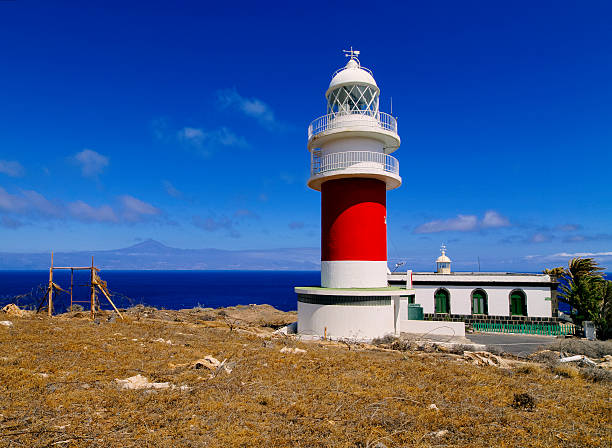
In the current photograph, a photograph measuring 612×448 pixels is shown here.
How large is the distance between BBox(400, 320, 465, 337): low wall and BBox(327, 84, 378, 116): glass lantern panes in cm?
1126

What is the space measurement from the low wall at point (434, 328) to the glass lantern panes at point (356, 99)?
36.9ft

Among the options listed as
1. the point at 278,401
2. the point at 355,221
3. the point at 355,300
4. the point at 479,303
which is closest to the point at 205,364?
the point at 278,401

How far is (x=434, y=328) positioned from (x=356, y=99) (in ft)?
41.9

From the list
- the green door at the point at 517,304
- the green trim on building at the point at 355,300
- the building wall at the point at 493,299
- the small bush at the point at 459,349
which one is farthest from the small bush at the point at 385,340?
the green door at the point at 517,304

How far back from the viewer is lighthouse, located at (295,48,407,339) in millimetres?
18266

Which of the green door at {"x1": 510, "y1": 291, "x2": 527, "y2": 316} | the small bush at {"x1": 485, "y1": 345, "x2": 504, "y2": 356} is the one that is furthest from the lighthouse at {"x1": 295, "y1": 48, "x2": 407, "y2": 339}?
the green door at {"x1": 510, "y1": 291, "x2": 527, "y2": 316}

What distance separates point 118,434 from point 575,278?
2870cm

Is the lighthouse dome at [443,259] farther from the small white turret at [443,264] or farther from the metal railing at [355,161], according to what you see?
the metal railing at [355,161]

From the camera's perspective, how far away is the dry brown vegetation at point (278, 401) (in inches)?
252

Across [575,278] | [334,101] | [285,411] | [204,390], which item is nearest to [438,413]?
Answer: [285,411]

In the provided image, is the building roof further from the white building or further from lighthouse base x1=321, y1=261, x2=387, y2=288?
lighthouse base x1=321, y1=261, x2=387, y2=288

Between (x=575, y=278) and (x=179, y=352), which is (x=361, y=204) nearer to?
(x=179, y=352)

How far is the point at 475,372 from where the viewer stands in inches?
430

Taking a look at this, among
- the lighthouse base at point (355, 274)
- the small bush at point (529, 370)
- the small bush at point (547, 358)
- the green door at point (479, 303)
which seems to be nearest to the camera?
the small bush at point (529, 370)
